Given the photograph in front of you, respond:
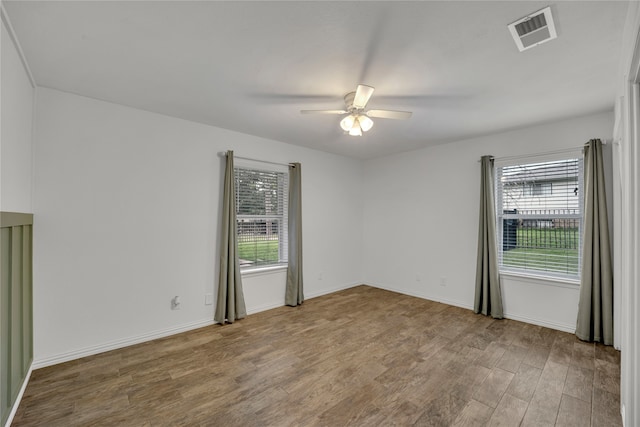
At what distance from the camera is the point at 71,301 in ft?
8.82

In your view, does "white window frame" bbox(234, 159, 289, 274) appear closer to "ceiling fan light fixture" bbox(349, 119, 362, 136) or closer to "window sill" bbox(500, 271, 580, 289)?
"ceiling fan light fixture" bbox(349, 119, 362, 136)

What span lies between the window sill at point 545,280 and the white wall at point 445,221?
0.02m

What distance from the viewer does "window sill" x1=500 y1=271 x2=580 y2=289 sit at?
3.37 m

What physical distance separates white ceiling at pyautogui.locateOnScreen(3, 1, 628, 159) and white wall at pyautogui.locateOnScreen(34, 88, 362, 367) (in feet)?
1.10

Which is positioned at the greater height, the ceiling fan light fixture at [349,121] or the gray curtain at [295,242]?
the ceiling fan light fixture at [349,121]

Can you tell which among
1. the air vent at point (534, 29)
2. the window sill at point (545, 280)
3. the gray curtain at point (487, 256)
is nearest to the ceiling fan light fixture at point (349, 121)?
the air vent at point (534, 29)

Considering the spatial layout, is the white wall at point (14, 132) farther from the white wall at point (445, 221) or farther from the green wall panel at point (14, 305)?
the white wall at point (445, 221)

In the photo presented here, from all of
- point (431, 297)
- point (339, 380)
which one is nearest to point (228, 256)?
point (339, 380)

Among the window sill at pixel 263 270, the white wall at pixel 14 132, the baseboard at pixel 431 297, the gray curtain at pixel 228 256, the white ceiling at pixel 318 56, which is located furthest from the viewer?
the baseboard at pixel 431 297

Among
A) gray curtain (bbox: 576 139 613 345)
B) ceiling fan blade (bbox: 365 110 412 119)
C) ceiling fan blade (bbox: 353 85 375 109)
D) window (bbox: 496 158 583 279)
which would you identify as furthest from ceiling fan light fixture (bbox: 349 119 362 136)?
gray curtain (bbox: 576 139 613 345)

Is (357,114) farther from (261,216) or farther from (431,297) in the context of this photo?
(431,297)

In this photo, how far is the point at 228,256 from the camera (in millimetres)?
3646

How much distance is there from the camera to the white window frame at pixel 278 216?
4.01 meters

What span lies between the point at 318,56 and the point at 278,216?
9.08 ft
